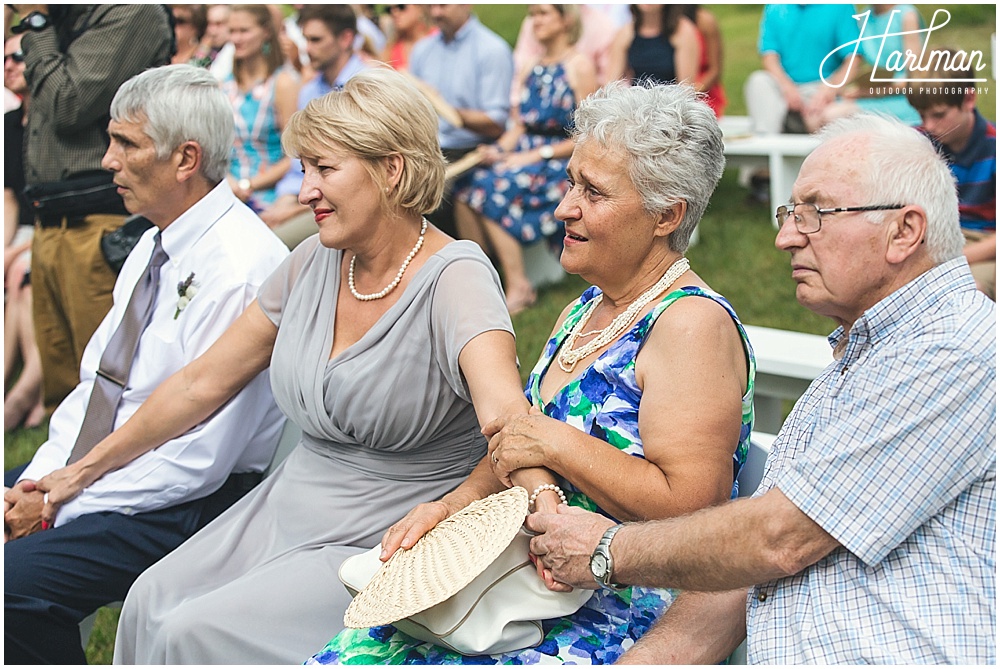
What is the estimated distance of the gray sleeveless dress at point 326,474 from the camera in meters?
2.31

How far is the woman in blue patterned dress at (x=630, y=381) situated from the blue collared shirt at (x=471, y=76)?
455cm

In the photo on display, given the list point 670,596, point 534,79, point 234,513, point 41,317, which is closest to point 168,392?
point 234,513

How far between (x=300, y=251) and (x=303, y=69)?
481 centimetres

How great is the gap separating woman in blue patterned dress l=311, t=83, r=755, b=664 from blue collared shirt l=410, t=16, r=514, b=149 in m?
4.55

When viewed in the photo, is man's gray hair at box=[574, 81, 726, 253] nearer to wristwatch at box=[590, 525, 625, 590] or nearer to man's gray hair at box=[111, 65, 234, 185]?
wristwatch at box=[590, 525, 625, 590]

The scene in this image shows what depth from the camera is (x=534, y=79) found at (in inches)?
261

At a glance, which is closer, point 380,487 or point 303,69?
point 380,487

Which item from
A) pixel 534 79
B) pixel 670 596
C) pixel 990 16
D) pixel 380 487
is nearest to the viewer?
pixel 670 596

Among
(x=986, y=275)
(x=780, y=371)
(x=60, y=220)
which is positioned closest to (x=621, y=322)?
(x=780, y=371)

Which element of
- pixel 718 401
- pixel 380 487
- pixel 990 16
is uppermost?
pixel 718 401

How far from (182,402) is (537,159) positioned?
417 cm

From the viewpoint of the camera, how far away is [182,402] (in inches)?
109

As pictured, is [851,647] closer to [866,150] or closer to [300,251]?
[866,150]

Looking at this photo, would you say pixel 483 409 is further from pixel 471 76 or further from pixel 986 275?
pixel 471 76
